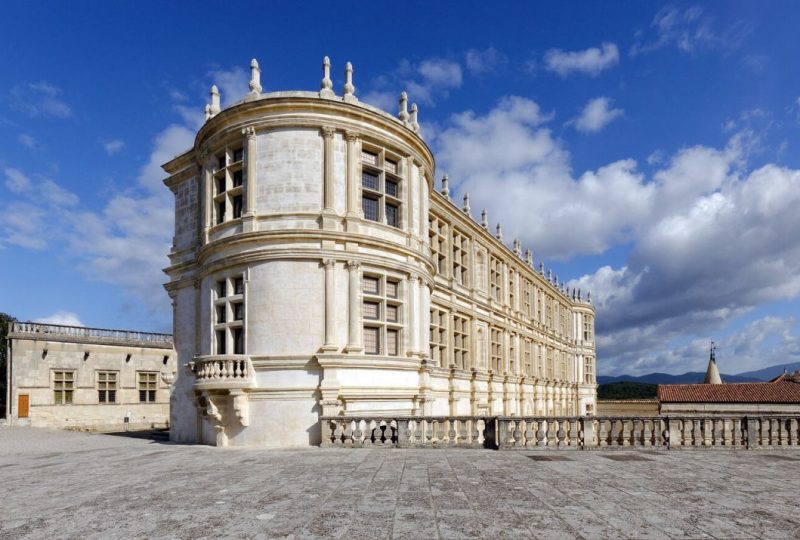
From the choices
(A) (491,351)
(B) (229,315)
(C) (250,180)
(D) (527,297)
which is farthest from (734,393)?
(C) (250,180)

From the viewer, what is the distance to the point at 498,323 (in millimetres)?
34500

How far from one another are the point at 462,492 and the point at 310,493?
2243mm

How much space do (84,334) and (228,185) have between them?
23.4 m

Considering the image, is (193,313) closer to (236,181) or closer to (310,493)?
(236,181)

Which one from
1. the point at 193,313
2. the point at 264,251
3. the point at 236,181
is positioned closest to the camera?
the point at 264,251

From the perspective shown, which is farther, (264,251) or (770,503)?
(264,251)

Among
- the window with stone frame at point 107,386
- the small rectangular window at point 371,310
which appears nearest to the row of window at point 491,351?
the small rectangular window at point 371,310

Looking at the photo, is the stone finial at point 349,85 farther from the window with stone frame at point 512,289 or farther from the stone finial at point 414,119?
the window with stone frame at point 512,289

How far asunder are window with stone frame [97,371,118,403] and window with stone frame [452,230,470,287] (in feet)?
77.8

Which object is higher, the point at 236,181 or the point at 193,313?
the point at 236,181

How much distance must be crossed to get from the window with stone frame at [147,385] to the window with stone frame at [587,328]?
43741mm

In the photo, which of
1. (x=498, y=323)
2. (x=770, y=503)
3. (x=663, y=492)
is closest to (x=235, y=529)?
(x=663, y=492)

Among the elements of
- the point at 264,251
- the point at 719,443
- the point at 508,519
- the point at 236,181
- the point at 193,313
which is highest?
the point at 236,181

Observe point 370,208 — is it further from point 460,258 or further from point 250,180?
point 460,258
